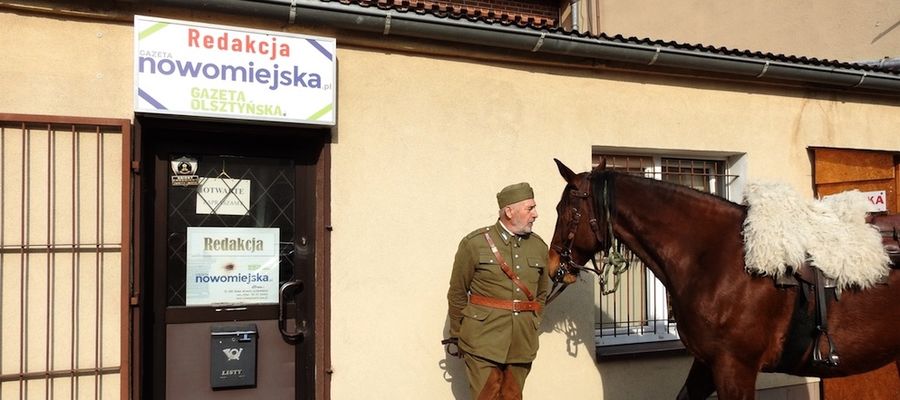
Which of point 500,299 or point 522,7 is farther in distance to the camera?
point 522,7

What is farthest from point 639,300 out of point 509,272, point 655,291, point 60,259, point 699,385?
point 60,259

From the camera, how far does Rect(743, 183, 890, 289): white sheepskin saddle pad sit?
3193 millimetres

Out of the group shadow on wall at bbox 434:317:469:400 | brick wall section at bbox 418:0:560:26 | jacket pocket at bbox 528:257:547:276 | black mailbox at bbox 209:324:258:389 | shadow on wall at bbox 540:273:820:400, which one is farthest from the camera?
brick wall section at bbox 418:0:560:26

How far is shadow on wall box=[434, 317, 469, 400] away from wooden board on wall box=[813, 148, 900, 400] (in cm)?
320

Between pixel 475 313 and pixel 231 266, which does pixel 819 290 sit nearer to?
pixel 475 313

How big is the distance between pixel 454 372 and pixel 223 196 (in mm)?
1967

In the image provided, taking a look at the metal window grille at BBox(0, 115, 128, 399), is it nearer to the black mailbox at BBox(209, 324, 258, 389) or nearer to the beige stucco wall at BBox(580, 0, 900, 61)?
the black mailbox at BBox(209, 324, 258, 389)

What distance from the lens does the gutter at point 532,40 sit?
378cm

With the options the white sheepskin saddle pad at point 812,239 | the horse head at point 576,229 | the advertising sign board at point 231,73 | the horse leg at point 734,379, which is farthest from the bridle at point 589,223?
the advertising sign board at point 231,73

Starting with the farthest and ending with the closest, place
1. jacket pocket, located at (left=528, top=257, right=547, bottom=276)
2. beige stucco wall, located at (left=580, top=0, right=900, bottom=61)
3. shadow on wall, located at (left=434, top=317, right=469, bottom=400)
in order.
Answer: beige stucco wall, located at (left=580, top=0, right=900, bottom=61) → shadow on wall, located at (left=434, top=317, right=469, bottom=400) → jacket pocket, located at (left=528, top=257, right=547, bottom=276)

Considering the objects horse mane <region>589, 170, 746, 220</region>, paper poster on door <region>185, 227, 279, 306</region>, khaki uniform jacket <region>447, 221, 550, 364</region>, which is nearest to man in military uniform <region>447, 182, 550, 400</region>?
khaki uniform jacket <region>447, 221, 550, 364</region>

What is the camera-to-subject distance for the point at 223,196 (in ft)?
12.9

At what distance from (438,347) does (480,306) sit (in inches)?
34.9

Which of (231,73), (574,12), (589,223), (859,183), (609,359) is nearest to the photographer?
(589,223)
